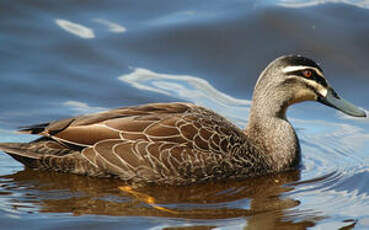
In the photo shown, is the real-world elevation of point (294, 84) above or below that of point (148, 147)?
above

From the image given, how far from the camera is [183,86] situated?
1130 cm

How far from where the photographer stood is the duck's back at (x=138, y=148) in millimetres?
7945

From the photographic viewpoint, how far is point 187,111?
8453mm

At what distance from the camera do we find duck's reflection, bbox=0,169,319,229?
7.27 m

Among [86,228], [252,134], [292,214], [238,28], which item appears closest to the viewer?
[86,228]

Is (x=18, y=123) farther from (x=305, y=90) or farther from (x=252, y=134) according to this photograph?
(x=305, y=90)

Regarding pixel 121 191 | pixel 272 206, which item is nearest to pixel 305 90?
pixel 272 206

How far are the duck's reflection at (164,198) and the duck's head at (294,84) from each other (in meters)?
1.03

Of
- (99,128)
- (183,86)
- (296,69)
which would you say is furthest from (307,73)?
(183,86)

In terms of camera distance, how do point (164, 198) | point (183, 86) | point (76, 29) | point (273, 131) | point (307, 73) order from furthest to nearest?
point (76, 29) < point (183, 86) < point (273, 131) < point (307, 73) < point (164, 198)

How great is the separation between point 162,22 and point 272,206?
6.10 meters

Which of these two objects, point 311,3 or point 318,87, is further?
point 311,3

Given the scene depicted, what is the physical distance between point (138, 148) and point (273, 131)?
5.81 ft

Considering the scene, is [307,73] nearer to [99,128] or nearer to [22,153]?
[99,128]
